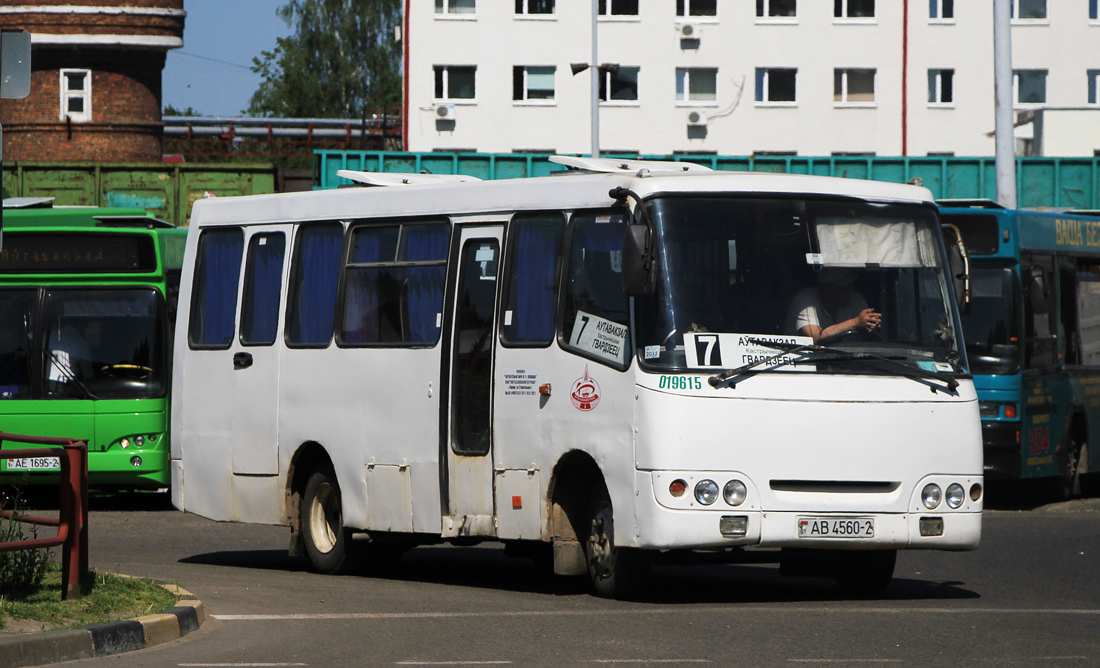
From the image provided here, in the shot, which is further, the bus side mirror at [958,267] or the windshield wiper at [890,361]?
the bus side mirror at [958,267]

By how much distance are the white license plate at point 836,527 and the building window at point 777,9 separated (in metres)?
53.9

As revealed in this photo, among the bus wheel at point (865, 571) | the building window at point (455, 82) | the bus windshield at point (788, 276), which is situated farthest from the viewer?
the building window at point (455, 82)

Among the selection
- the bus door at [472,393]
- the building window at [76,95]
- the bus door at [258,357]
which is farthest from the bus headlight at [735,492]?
the building window at [76,95]

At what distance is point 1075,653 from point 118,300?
1358 cm

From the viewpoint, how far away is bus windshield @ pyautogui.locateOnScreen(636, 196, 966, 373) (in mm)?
10375

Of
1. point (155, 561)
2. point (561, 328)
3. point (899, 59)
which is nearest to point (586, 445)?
point (561, 328)

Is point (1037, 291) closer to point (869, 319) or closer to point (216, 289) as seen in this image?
point (869, 319)

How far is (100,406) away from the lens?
19812 mm

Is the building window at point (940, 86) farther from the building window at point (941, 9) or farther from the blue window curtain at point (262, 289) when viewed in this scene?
the blue window curtain at point (262, 289)

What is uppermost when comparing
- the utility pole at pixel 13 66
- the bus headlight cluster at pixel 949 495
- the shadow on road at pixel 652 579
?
the utility pole at pixel 13 66

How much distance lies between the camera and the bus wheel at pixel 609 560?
10719 mm

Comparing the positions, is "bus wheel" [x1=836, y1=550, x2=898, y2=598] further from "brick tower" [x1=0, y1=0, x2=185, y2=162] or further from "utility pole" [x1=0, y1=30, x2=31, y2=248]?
"brick tower" [x1=0, y1=0, x2=185, y2=162]

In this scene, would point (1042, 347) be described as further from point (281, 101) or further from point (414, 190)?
point (281, 101)

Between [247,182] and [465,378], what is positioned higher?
[247,182]
